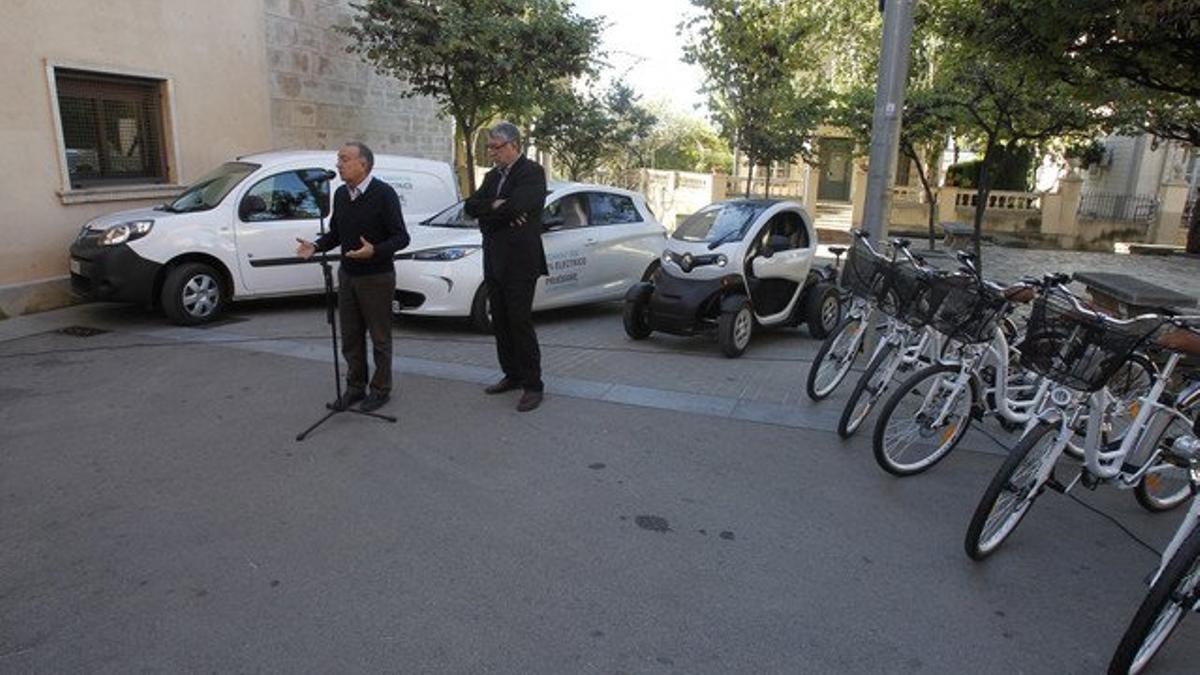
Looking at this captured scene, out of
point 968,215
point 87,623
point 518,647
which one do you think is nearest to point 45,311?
point 87,623

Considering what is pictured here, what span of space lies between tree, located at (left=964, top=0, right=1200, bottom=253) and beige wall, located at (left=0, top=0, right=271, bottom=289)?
913 centimetres

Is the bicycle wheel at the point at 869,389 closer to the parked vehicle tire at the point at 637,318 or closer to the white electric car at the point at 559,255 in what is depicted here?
the parked vehicle tire at the point at 637,318

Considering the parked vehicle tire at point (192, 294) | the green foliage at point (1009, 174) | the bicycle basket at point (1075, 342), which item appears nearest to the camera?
the bicycle basket at point (1075, 342)

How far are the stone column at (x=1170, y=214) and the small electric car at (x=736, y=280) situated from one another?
17412 millimetres

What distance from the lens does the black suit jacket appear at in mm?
5520

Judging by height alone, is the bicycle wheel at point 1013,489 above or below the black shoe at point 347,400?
above

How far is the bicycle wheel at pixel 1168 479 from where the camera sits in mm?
3894

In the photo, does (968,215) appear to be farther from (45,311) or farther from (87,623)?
(87,623)

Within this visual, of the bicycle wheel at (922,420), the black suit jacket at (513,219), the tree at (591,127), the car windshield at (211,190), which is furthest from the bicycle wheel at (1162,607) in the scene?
the tree at (591,127)

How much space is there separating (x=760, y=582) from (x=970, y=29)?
17.2 feet

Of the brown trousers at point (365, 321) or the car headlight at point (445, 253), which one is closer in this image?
the brown trousers at point (365, 321)

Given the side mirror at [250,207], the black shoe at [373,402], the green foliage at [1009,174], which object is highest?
the green foliage at [1009,174]

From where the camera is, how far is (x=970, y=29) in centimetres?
660

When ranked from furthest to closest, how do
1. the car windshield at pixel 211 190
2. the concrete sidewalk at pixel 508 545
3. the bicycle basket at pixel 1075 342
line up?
1. the car windshield at pixel 211 190
2. the bicycle basket at pixel 1075 342
3. the concrete sidewalk at pixel 508 545
